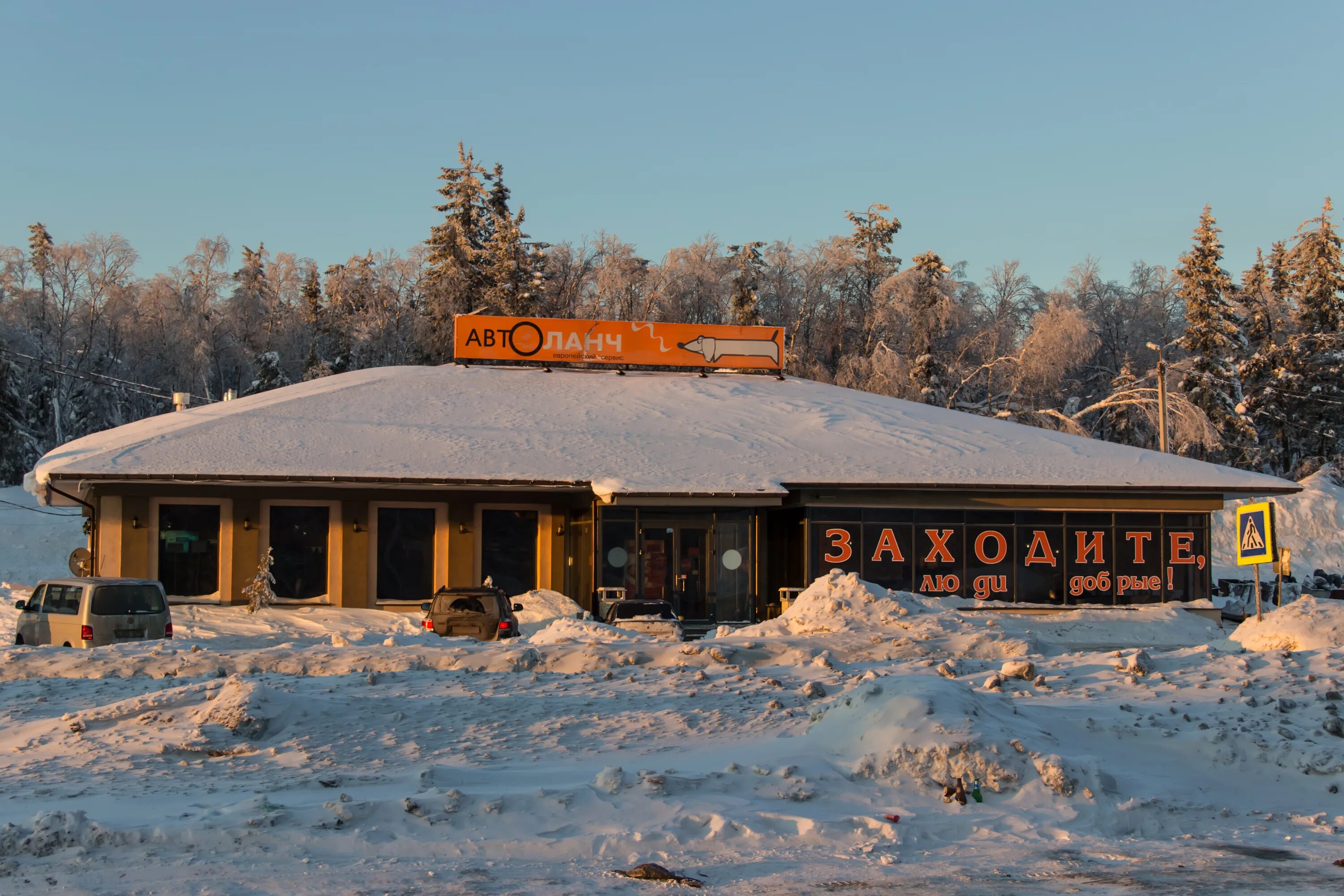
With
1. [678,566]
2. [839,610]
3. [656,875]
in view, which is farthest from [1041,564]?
[656,875]

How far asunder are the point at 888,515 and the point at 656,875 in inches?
791

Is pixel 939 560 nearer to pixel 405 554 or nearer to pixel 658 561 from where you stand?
pixel 658 561

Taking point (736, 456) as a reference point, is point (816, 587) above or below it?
below

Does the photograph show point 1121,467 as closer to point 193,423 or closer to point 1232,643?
point 1232,643

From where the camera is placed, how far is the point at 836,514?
26.6 metres

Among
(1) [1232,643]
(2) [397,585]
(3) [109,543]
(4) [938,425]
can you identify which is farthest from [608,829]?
(4) [938,425]

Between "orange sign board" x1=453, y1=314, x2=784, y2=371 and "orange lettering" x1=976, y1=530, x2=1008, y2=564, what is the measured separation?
10937mm

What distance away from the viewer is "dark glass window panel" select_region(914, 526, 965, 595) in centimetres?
2688

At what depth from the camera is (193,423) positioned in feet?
91.6

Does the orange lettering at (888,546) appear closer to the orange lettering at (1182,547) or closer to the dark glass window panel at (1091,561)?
the dark glass window panel at (1091,561)

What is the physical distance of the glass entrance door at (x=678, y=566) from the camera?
2608 centimetres

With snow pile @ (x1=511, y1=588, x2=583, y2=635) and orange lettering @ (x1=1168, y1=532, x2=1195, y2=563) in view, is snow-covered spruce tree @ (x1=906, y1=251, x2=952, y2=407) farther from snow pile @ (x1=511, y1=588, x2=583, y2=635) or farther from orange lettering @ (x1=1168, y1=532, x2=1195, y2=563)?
snow pile @ (x1=511, y1=588, x2=583, y2=635)

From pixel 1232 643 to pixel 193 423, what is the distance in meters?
22.5

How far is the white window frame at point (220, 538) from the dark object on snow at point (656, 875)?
20.9 m
